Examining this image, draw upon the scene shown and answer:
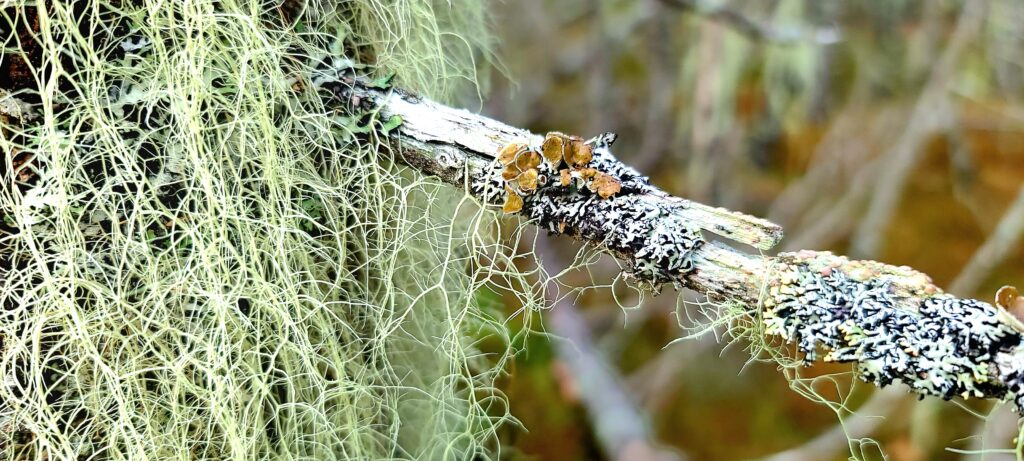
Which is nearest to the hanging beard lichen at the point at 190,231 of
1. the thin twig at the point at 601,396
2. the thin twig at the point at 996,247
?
the thin twig at the point at 601,396

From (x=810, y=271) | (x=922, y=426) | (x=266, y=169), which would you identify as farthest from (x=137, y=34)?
(x=922, y=426)

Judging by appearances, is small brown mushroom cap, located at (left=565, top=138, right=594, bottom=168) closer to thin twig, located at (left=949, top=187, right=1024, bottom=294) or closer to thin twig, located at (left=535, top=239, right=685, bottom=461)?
thin twig, located at (left=535, top=239, right=685, bottom=461)

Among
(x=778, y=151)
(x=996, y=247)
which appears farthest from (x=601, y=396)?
(x=778, y=151)

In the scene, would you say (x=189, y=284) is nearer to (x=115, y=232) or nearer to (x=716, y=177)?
(x=115, y=232)

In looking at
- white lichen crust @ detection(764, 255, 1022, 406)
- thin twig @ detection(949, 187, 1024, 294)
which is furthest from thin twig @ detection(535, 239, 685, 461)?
white lichen crust @ detection(764, 255, 1022, 406)

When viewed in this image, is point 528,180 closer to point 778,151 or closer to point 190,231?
point 190,231

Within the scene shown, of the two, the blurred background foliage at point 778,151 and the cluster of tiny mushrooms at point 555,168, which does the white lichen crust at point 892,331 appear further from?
the blurred background foliage at point 778,151

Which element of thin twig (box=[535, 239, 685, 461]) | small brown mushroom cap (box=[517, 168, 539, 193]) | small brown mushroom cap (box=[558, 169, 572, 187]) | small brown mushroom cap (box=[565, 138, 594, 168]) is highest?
small brown mushroom cap (box=[565, 138, 594, 168])
